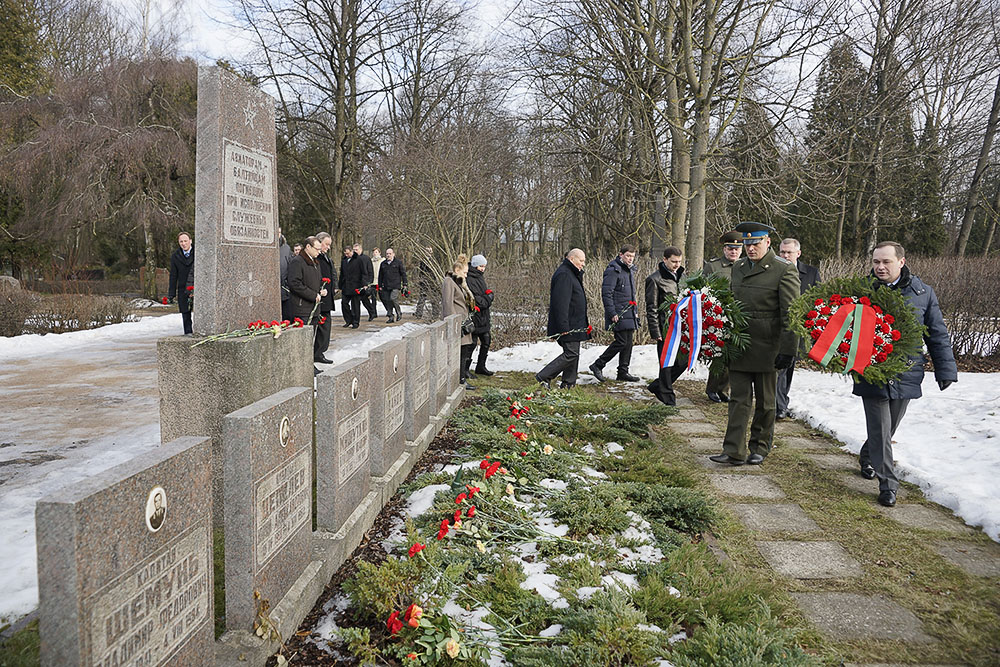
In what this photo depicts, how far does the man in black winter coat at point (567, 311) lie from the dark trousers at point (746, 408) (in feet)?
9.07

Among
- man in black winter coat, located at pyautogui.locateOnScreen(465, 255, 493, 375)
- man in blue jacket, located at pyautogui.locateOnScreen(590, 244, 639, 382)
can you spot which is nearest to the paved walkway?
man in blue jacket, located at pyautogui.locateOnScreen(590, 244, 639, 382)

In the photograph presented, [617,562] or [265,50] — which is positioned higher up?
[265,50]

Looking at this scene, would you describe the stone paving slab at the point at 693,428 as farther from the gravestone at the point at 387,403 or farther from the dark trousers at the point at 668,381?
the gravestone at the point at 387,403

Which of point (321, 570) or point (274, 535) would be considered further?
point (321, 570)

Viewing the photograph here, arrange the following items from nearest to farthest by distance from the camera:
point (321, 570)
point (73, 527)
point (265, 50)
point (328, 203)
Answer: point (73, 527) < point (321, 570) < point (265, 50) < point (328, 203)

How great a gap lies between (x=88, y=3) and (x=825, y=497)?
33.1 metres

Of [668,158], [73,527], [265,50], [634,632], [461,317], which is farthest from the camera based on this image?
[265,50]

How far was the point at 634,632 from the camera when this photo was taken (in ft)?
8.86

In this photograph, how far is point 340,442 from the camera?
364 centimetres

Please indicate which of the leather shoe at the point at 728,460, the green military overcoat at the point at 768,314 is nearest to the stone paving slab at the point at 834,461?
the leather shoe at the point at 728,460

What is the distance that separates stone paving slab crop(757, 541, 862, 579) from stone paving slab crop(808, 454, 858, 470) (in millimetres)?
1842

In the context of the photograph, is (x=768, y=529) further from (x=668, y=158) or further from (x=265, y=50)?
(x=265, y=50)

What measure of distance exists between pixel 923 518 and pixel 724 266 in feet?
12.0

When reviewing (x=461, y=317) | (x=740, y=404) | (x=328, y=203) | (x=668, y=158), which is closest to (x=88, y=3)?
(x=328, y=203)
